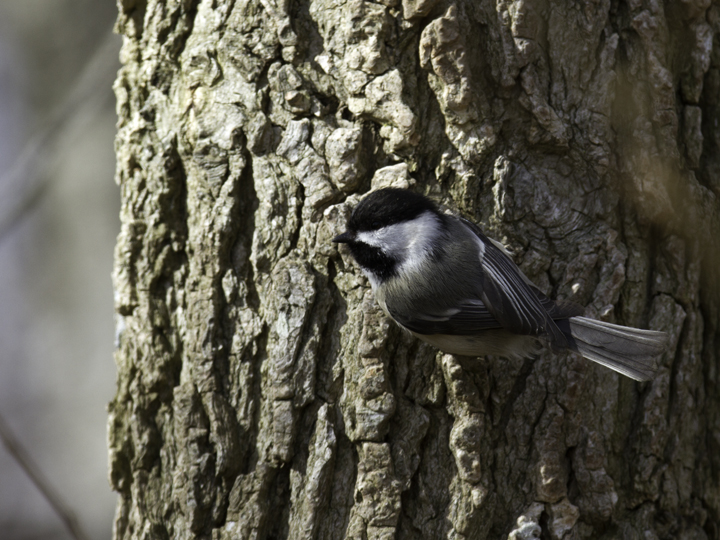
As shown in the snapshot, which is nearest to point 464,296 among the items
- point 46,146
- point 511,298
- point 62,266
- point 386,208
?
point 511,298

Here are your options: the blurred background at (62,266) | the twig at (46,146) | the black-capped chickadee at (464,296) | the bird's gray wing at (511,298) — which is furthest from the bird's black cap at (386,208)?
the blurred background at (62,266)

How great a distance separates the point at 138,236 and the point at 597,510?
4.73ft

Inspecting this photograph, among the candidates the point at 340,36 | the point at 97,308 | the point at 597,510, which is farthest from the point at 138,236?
the point at 97,308

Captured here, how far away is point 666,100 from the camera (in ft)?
4.89

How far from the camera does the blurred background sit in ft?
10.8

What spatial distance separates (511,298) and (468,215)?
0.25 metres

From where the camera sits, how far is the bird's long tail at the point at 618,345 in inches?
53.8

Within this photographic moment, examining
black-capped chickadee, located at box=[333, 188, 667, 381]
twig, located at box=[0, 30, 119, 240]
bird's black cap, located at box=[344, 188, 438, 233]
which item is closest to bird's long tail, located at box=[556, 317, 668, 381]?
black-capped chickadee, located at box=[333, 188, 667, 381]

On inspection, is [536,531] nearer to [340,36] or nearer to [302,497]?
[302,497]

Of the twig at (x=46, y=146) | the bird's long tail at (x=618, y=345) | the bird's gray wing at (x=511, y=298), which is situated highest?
the twig at (x=46, y=146)

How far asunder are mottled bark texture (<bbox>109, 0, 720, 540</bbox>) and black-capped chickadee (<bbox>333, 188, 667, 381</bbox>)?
61mm

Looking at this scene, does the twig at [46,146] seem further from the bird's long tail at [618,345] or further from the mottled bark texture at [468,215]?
the bird's long tail at [618,345]

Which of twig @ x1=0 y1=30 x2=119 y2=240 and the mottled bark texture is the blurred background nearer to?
twig @ x1=0 y1=30 x2=119 y2=240

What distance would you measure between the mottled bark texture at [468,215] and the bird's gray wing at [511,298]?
0.07 meters
